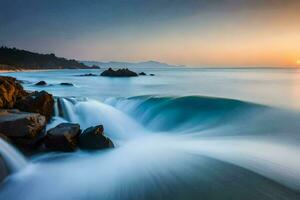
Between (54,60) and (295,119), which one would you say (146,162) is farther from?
(54,60)

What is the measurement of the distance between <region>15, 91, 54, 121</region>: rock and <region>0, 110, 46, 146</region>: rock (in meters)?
1.86

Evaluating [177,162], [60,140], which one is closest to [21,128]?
[60,140]

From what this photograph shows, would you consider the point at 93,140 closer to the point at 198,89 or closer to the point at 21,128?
the point at 21,128

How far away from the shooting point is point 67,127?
848 cm

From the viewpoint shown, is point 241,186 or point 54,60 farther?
point 54,60

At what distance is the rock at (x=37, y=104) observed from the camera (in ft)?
33.7

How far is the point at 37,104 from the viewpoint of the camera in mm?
10453

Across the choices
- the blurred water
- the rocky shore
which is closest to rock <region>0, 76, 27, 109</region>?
the rocky shore

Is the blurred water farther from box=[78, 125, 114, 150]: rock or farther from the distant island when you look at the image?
the distant island

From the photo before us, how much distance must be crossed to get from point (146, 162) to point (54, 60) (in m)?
139

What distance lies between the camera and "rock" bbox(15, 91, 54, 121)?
33.7ft

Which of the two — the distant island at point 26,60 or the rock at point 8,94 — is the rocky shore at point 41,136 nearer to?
the rock at point 8,94

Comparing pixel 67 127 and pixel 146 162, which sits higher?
pixel 67 127

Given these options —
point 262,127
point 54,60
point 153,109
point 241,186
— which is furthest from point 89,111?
point 54,60
